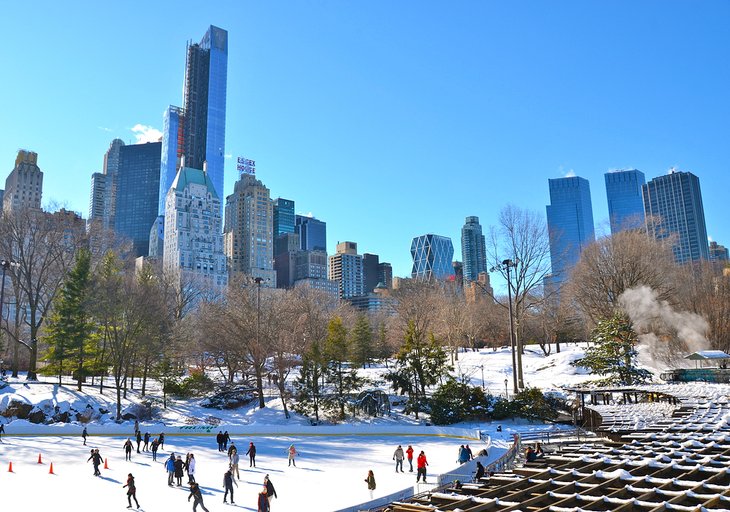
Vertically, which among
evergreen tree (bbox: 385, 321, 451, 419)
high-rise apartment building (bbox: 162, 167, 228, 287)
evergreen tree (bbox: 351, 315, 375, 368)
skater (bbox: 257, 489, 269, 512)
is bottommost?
skater (bbox: 257, 489, 269, 512)

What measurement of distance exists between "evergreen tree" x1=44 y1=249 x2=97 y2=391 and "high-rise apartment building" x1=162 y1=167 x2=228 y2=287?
434ft

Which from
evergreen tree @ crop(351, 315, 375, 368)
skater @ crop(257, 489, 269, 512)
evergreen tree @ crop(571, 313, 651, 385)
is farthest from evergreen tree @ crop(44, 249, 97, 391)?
evergreen tree @ crop(571, 313, 651, 385)

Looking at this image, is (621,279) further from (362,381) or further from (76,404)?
(76,404)

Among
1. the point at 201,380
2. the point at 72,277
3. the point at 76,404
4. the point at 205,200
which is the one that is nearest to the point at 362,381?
the point at 201,380

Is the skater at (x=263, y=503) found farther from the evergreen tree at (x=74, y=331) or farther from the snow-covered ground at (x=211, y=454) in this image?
the evergreen tree at (x=74, y=331)

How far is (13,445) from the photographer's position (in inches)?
1261

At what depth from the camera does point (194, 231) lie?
189 metres

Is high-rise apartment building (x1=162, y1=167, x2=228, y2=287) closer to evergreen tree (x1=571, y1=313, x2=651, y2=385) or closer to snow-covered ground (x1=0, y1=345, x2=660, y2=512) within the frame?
snow-covered ground (x1=0, y1=345, x2=660, y2=512)

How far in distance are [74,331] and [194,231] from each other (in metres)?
144

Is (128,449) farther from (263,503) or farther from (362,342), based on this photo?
(362,342)

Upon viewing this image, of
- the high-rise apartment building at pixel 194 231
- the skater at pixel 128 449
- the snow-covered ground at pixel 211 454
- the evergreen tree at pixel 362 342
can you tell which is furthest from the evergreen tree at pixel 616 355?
the high-rise apartment building at pixel 194 231

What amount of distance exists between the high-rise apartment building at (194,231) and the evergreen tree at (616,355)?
481 ft

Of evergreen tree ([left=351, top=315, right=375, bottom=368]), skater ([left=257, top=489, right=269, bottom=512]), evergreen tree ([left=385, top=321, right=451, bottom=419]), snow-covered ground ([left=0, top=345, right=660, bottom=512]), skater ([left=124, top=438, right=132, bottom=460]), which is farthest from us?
evergreen tree ([left=351, top=315, right=375, bottom=368])

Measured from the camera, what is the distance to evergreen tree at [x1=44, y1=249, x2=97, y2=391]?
48.5 m
